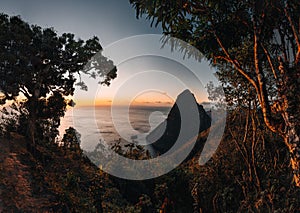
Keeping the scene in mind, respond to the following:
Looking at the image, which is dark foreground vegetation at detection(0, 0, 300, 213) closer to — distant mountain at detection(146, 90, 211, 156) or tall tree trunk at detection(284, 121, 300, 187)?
tall tree trunk at detection(284, 121, 300, 187)

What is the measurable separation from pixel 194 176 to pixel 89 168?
212 inches

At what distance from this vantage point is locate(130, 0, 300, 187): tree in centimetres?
484

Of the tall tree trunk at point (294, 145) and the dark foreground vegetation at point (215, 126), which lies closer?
the tall tree trunk at point (294, 145)

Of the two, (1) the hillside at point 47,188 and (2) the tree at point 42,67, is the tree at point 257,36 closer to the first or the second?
(1) the hillside at point 47,188

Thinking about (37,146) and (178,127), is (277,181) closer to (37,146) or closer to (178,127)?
(37,146)

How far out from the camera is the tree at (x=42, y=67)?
47.6ft

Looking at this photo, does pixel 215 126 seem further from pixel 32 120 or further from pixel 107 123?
pixel 32 120

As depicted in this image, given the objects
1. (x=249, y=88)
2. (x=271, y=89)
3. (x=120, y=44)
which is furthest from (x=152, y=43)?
(x=271, y=89)

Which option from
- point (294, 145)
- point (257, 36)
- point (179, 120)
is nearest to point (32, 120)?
point (257, 36)

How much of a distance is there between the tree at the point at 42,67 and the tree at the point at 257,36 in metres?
11.4

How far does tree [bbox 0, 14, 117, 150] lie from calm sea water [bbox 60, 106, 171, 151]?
1.75 meters

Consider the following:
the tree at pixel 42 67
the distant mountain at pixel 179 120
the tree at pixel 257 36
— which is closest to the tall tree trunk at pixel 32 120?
the tree at pixel 42 67

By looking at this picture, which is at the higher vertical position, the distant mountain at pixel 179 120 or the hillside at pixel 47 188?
the distant mountain at pixel 179 120

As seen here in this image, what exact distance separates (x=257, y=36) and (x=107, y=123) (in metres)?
10.7
